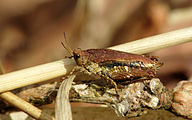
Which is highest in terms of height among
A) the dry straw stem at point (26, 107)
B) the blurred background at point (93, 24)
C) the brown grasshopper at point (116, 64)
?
the blurred background at point (93, 24)

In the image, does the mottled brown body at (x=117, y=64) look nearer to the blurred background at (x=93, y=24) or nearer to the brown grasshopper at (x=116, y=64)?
the brown grasshopper at (x=116, y=64)

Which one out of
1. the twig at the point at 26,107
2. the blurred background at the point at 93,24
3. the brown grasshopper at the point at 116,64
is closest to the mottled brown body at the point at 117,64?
the brown grasshopper at the point at 116,64

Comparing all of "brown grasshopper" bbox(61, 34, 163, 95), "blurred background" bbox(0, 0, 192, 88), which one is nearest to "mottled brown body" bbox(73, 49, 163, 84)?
"brown grasshopper" bbox(61, 34, 163, 95)

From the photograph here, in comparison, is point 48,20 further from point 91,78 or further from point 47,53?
point 91,78

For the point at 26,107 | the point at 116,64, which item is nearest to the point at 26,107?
the point at 26,107

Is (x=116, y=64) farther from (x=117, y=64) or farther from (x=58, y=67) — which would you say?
(x=58, y=67)

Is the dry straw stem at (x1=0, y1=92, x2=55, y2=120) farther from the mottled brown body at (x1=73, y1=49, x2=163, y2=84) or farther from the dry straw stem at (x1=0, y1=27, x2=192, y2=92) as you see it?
the mottled brown body at (x1=73, y1=49, x2=163, y2=84)
